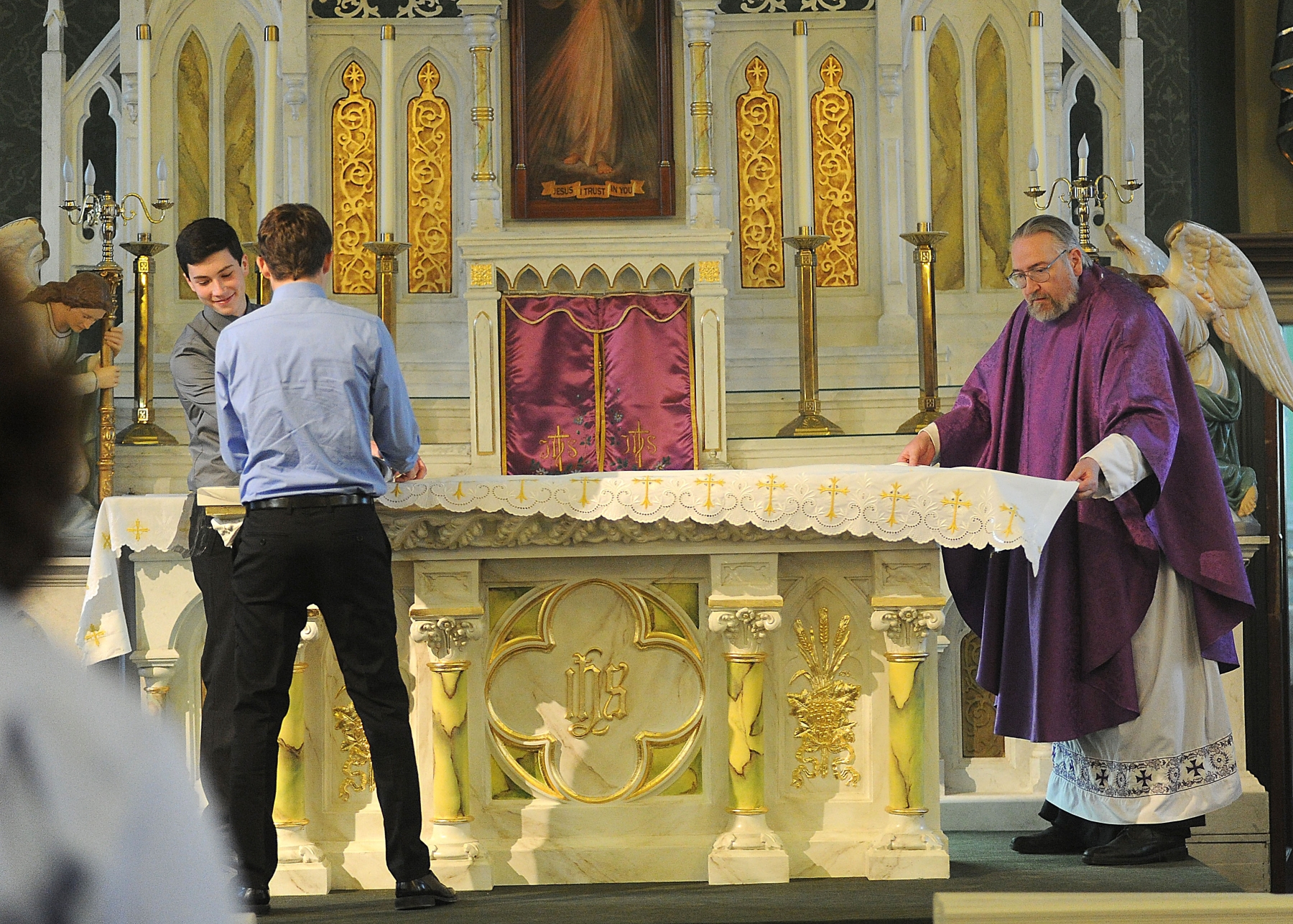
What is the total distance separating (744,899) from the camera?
12.0 feet

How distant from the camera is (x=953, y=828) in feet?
17.2

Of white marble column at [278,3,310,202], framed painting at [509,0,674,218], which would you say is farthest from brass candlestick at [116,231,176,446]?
framed painting at [509,0,674,218]

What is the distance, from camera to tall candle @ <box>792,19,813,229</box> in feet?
17.2

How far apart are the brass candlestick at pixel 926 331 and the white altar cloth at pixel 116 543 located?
8.47 feet

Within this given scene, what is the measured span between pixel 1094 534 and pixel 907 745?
0.79 meters

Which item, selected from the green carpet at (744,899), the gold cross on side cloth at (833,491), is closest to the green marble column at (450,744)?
the green carpet at (744,899)

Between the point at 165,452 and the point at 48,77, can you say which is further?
the point at 48,77

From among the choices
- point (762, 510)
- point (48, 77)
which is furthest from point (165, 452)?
point (762, 510)

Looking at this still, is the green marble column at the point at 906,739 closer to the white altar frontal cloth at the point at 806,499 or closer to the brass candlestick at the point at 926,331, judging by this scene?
the white altar frontal cloth at the point at 806,499

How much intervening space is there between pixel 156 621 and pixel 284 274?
1201mm

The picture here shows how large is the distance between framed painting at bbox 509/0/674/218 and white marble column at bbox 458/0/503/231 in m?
0.48

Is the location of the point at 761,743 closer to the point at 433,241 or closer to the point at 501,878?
the point at 501,878

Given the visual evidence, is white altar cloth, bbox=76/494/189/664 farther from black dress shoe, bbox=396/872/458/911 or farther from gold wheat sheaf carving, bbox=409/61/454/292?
gold wheat sheaf carving, bbox=409/61/454/292

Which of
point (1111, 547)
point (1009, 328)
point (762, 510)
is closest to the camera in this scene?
point (762, 510)
